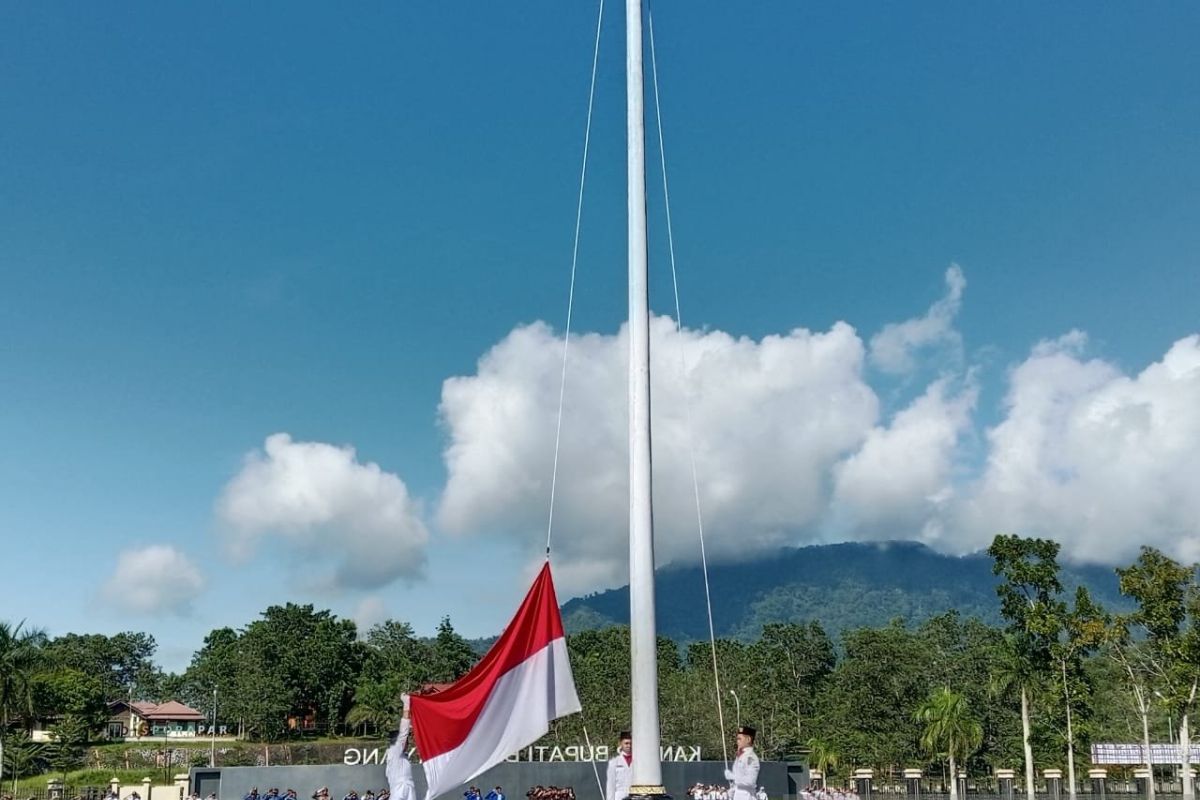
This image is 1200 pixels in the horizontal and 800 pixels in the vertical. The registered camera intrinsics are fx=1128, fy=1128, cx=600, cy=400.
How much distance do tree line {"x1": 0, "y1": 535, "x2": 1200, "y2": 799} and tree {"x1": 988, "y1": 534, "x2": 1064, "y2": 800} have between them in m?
0.08

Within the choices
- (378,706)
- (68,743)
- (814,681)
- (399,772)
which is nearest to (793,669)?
(814,681)

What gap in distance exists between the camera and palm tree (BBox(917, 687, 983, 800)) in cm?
6419

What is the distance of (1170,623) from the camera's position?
47625 millimetres

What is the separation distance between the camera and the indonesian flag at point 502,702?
10914 millimetres

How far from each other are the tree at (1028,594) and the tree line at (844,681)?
8 centimetres

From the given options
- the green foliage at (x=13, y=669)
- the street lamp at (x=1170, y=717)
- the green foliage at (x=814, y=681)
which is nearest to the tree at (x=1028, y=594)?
the green foliage at (x=814, y=681)

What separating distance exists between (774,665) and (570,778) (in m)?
52.6

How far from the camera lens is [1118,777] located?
76.1 metres

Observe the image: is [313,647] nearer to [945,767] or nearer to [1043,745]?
[945,767]

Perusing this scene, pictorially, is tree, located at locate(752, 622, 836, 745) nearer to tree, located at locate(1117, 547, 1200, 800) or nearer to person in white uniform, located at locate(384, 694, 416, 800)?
tree, located at locate(1117, 547, 1200, 800)

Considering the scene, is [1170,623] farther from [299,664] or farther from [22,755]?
[299,664]

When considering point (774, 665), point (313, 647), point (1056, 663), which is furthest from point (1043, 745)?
point (313, 647)

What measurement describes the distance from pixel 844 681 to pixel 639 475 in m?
74.6

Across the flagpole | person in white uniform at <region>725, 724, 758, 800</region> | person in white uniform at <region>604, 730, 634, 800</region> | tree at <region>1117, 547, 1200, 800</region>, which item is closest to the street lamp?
tree at <region>1117, 547, 1200, 800</region>
